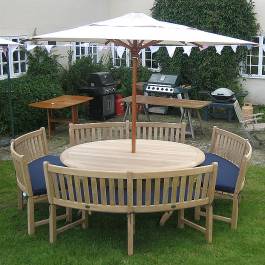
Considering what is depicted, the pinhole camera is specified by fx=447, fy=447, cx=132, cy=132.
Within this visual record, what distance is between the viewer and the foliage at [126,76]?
13.1m

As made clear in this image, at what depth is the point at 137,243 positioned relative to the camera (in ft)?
15.7

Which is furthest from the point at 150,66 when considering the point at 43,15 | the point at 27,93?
the point at 27,93

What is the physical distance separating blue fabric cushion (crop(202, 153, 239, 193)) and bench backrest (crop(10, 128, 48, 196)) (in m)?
2.11

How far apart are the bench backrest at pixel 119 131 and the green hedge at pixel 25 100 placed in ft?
12.7

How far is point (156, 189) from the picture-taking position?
437 centimetres

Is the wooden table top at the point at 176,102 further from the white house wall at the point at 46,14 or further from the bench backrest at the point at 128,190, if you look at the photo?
the bench backrest at the point at 128,190

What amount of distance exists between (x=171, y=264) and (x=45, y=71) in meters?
8.37

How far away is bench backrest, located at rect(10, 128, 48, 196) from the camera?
15.6ft

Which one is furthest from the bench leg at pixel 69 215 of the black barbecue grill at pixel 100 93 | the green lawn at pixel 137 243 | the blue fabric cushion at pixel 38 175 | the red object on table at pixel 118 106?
the red object on table at pixel 118 106

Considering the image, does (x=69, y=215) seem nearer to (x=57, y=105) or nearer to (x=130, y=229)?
(x=130, y=229)

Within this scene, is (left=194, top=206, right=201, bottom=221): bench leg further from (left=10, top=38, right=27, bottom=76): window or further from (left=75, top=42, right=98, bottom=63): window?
(left=75, top=42, right=98, bottom=63): window

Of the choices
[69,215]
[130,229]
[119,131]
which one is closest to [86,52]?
[119,131]

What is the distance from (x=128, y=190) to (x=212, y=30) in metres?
9.50

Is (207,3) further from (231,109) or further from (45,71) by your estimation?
(45,71)
